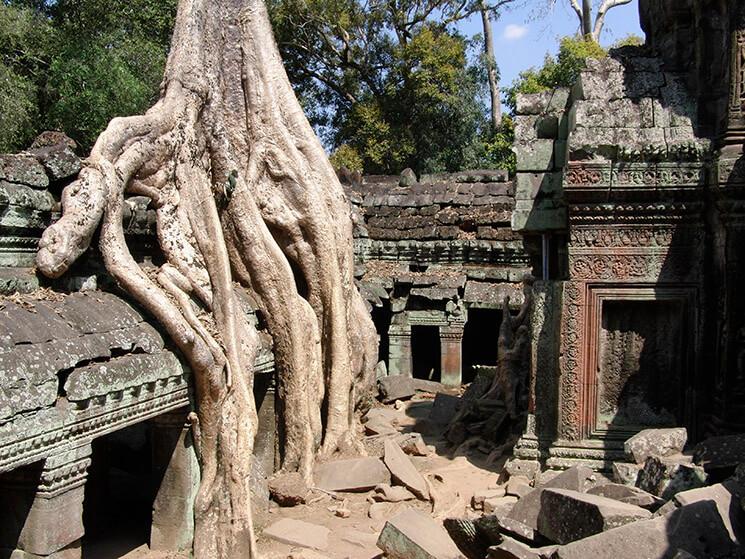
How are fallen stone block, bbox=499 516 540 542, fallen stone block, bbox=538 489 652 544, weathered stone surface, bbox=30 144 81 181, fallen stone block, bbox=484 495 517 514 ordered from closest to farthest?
1. fallen stone block, bbox=538 489 652 544
2. fallen stone block, bbox=499 516 540 542
3. weathered stone surface, bbox=30 144 81 181
4. fallen stone block, bbox=484 495 517 514

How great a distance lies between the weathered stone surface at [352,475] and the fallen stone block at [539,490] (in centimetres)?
205

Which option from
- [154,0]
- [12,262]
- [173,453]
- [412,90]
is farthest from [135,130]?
[412,90]

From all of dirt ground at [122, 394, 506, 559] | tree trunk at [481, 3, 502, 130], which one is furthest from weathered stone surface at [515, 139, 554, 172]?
tree trunk at [481, 3, 502, 130]

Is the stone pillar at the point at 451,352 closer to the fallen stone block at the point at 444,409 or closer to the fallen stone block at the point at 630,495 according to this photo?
the fallen stone block at the point at 444,409

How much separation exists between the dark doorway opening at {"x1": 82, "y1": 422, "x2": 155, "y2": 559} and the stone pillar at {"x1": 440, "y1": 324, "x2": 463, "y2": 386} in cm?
624

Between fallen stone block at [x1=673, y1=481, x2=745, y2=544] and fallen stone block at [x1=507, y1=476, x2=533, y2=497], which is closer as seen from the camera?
fallen stone block at [x1=673, y1=481, x2=745, y2=544]

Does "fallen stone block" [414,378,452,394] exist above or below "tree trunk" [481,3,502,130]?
below

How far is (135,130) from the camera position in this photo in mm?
6152

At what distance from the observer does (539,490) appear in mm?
5176

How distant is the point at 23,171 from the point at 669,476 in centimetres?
470

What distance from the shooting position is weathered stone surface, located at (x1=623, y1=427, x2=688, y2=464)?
5719mm

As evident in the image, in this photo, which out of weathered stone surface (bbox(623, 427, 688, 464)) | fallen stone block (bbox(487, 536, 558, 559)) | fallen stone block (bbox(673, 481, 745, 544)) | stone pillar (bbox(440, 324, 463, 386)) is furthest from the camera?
stone pillar (bbox(440, 324, 463, 386))

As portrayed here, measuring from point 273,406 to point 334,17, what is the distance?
1841 centimetres

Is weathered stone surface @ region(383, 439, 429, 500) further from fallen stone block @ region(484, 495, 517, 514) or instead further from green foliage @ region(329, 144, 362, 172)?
green foliage @ region(329, 144, 362, 172)
